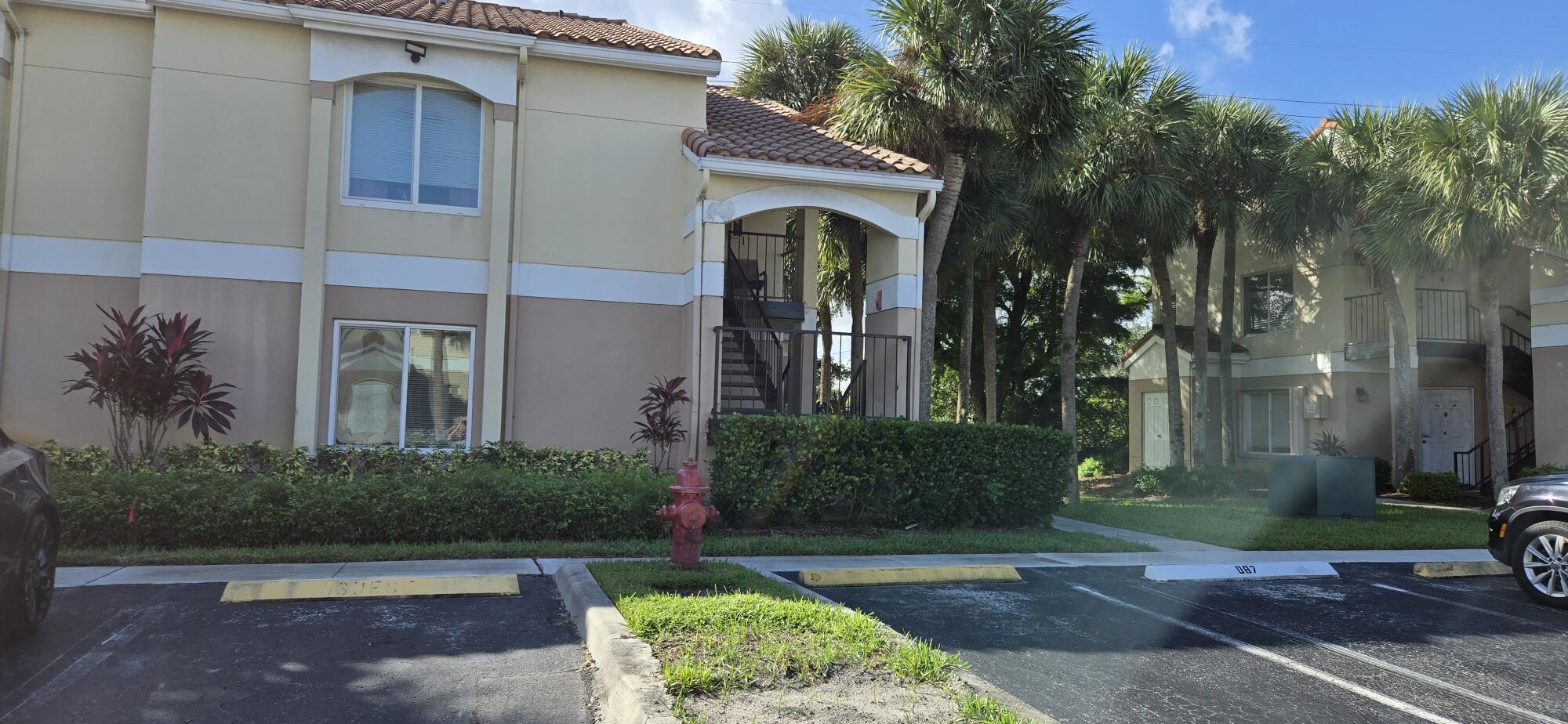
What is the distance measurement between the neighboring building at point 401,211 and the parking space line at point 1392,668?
247 inches

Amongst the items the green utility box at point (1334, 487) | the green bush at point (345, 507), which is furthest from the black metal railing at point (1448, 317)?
the green bush at point (345, 507)

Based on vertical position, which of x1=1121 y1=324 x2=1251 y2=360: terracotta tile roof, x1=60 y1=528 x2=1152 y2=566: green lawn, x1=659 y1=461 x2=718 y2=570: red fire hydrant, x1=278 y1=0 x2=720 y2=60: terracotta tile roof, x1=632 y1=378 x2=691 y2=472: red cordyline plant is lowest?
x1=60 y1=528 x2=1152 y2=566: green lawn

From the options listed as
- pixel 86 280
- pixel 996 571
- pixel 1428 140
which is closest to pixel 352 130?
pixel 86 280

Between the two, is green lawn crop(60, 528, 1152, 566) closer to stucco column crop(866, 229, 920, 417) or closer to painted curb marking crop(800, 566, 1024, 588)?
painted curb marking crop(800, 566, 1024, 588)

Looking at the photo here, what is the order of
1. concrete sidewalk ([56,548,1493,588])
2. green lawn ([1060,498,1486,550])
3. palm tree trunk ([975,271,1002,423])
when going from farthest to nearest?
palm tree trunk ([975,271,1002,423]) → green lawn ([1060,498,1486,550]) → concrete sidewalk ([56,548,1493,588])

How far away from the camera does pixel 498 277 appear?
12.6 m

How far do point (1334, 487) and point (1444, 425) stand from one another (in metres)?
9.70

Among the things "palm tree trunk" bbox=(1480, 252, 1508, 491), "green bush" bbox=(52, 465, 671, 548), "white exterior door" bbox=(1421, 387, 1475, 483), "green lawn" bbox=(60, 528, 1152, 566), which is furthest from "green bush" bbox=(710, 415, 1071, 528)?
"white exterior door" bbox=(1421, 387, 1475, 483)

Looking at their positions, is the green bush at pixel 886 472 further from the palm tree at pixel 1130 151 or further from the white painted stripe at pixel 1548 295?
the white painted stripe at pixel 1548 295

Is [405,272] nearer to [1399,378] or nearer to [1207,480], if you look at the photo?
[1207,480]

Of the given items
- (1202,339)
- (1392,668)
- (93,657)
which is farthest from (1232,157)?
(93,657)

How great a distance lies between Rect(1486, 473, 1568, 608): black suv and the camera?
8.38 m

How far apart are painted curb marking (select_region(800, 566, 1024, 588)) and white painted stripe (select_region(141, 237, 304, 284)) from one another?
7.57m

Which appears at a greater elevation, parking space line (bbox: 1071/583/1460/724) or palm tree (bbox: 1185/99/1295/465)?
palm tree (bbox: 1185/99/1295/465)
